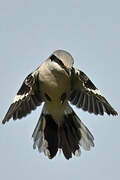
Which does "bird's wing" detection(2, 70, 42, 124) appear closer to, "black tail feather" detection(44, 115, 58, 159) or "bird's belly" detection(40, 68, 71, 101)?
"bird's belly" detection(40, 68, 71, 101)

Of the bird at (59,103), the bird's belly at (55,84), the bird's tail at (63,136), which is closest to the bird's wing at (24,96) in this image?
the bird at (59,103)

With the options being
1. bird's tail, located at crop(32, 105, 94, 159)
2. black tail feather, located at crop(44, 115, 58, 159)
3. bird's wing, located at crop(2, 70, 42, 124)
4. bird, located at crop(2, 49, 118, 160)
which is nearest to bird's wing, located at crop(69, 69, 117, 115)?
bird, located at crop(2, 49, 118, 160)

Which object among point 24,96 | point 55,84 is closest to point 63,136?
point 24,96

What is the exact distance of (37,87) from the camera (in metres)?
7.51

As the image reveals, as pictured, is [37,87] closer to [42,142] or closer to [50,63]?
[50,63]

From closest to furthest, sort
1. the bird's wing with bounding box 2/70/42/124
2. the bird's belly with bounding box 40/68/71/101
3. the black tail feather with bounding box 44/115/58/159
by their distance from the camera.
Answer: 1. the bird's belly with bounding box 40/68/71/101
2. the bird's wing with bounding box 2/70/42/124
3. the black tail feather with bounding box 44/115/58/159

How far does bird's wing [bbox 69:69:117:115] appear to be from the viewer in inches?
300

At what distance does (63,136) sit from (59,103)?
679mm

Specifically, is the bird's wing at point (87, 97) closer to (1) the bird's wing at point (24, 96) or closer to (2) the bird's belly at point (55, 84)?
(2) the bird's belly at point (55, 84)

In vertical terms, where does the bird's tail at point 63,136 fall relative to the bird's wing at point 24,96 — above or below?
below

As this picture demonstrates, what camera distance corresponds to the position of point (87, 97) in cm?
798

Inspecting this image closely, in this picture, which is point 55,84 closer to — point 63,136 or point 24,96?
point 24,96

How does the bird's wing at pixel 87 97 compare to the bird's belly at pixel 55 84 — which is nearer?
the bird's belly at pixel 55 84

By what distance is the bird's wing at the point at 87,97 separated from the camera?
7617 millimetres
